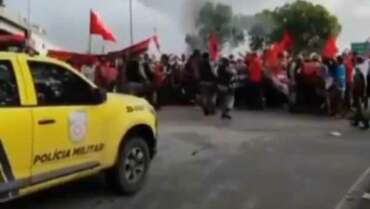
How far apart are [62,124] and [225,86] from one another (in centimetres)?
1147

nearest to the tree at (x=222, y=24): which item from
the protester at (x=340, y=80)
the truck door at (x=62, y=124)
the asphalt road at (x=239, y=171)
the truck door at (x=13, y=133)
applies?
the protester at (x=340, y=80)

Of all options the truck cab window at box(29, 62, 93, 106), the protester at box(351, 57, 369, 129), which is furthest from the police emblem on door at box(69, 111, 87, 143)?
the protester at box(351, 57, 369, 129)

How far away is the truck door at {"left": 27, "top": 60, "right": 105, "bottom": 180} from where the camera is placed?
7.80 meters

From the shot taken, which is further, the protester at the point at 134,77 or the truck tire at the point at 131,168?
the protester at the point at 134,77

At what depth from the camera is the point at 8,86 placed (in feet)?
24.9

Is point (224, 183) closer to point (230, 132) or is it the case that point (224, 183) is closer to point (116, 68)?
point (230, 132)

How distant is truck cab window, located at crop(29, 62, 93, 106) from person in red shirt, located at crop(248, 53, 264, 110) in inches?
539

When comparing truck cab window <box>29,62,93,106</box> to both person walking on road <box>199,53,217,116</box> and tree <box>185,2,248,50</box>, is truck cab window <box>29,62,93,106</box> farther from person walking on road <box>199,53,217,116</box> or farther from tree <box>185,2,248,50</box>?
tree <box>185,2,248,50</box>

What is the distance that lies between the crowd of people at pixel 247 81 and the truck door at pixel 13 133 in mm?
11280

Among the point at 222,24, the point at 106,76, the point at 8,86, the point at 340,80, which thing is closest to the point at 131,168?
the point at 8,86

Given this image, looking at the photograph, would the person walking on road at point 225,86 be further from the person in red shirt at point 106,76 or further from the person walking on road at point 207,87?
the person in red shirt at point 106,76

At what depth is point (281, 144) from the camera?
47.3 feet

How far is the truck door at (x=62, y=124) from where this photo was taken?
780 centimetres

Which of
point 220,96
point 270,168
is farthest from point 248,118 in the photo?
point 270,168
